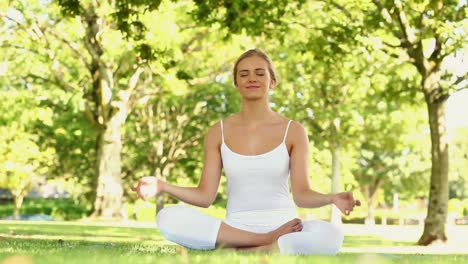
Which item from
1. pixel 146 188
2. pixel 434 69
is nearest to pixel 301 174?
pixel 146 188

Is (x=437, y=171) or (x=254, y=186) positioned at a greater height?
(x=437, y=171)

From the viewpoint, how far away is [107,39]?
84.3 ft

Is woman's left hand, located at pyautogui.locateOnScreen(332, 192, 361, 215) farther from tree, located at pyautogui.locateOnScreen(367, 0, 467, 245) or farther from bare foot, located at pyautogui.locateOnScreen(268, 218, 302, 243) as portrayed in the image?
tree, located at pyautogui.locateOnScreen(367, 0, 467, 245)

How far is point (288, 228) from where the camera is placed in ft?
21.7

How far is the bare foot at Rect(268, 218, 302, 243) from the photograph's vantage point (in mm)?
6605

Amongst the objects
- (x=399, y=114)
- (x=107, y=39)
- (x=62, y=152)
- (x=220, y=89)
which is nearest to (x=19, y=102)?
(x=107, y=39)

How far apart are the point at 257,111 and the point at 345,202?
168 centimetres

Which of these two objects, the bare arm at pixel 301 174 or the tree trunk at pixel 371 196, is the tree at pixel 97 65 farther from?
the tree trunk at pixel 371 196

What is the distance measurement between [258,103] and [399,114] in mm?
31935

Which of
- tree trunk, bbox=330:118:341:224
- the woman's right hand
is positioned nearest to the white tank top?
the woman's right hand

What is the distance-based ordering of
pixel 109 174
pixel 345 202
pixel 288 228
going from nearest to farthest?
pixel 345 202, pixel 288 228, pixel 109 174

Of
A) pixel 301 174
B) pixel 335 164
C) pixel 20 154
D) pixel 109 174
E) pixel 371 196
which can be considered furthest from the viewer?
pixel 371 196

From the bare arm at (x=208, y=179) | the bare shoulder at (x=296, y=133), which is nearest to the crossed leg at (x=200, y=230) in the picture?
the bare arm at (x=208, y=179)

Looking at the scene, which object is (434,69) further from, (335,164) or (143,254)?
(335,164)
